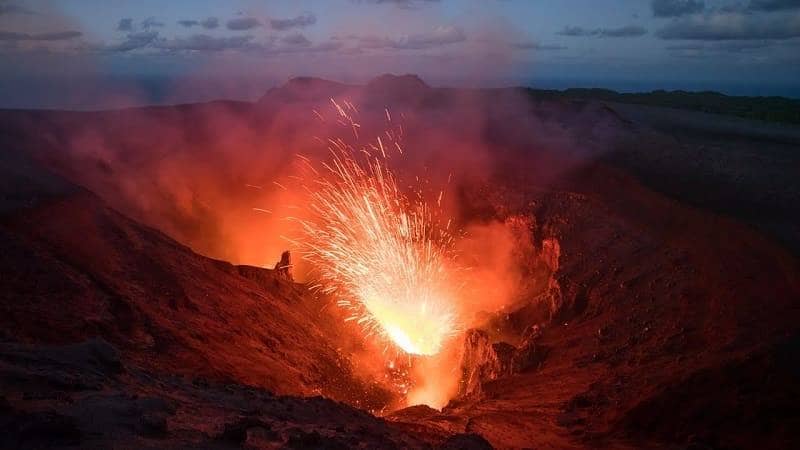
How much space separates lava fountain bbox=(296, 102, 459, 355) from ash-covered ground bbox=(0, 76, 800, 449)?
101 centimetres

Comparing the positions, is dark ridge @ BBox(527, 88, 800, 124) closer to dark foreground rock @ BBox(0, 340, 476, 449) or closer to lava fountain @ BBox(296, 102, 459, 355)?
lava fountain @ BBox(296, 102, 459, 355)

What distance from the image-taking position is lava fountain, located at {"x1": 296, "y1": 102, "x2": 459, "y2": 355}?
16.9 meters

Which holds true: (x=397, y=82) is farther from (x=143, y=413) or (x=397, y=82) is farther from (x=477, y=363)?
(x=143, y=413)

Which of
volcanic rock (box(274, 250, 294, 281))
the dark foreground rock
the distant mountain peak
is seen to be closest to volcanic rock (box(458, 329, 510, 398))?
volcanic rock (box(274, 250, 294, 281))

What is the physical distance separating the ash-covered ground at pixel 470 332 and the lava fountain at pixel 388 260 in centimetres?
101

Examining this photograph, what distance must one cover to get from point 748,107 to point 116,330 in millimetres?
44962

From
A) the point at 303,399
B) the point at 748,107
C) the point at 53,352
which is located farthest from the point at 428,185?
the point at 748,107

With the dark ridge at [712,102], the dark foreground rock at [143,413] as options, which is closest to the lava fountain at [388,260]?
the dark foreground rock at [143,413]

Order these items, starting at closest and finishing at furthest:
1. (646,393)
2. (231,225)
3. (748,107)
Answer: (646,393) < (231,225) < (748,107)

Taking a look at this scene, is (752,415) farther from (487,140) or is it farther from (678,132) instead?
(678,132)

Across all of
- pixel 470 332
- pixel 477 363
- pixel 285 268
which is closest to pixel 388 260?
pixel 285 268

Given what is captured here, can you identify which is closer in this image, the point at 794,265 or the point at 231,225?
the point at 794,265

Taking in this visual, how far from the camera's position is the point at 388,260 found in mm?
17438

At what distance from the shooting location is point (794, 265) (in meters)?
11.6
